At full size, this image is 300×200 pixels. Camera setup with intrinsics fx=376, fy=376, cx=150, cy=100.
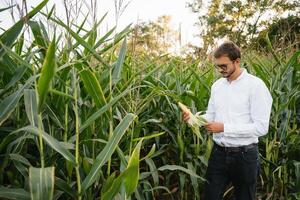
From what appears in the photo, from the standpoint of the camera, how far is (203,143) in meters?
2.60

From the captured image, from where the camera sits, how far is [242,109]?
225 cm

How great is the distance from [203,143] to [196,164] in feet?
0.55

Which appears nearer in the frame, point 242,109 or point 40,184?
point 40,184

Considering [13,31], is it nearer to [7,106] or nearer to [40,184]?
[7,106]

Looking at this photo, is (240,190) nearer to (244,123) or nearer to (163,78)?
(244,123)

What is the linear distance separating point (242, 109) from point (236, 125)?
0.13 metres

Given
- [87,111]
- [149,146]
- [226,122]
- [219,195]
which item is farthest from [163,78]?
[87,111]

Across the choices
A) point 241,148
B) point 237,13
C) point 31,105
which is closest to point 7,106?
point 31,105

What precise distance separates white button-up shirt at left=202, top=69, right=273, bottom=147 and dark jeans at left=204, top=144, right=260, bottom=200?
72 millimetres

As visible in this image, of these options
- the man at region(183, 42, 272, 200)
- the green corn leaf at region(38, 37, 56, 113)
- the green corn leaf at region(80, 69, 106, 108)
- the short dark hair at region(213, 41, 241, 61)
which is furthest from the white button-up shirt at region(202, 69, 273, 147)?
the green corn leaf at region(38, 37, 56, 113)

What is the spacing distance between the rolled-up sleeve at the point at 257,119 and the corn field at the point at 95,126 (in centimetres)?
34

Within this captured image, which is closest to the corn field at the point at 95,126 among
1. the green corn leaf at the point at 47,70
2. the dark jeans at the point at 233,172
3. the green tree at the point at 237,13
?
the green corn leaf at the point at 47,70

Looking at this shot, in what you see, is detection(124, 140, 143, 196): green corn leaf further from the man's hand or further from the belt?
the belt

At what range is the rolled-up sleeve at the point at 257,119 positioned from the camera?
215 cm
